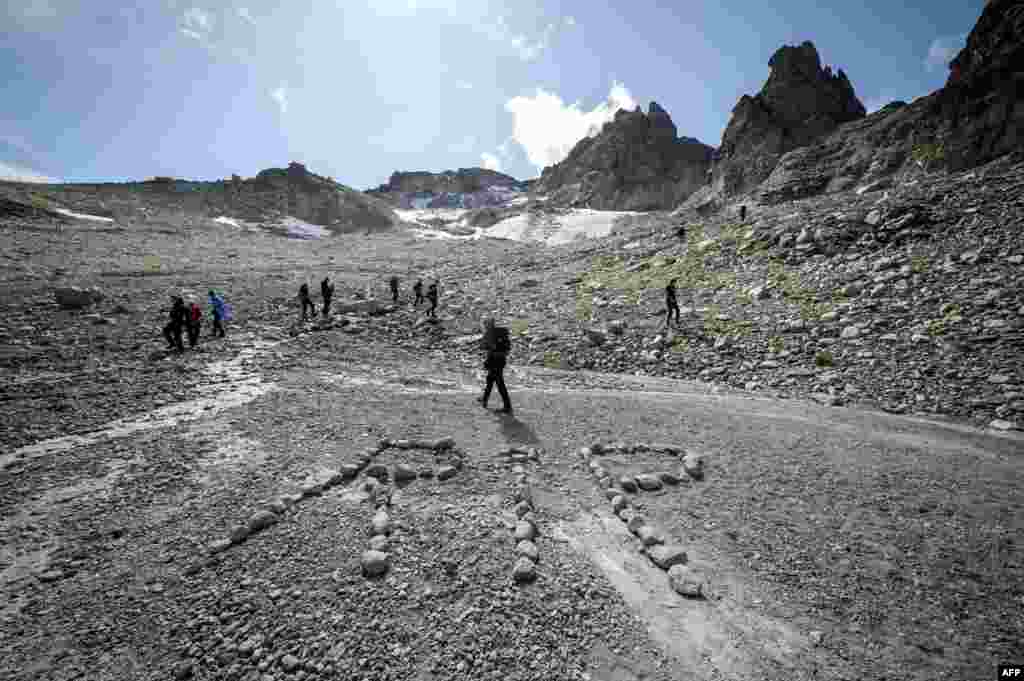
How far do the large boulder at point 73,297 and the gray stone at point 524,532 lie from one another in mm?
24230

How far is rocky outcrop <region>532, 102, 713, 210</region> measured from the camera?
144250 mm

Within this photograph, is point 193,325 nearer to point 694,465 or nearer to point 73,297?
point 73,297

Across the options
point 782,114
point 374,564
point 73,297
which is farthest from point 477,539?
point 782,114

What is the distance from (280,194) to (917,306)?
124 meters

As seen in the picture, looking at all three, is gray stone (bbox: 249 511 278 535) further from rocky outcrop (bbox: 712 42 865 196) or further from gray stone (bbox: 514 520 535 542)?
rocky outcrop (bbox: 712 42 865 196)

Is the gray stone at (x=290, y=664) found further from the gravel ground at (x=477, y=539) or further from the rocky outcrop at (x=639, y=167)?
the rocky outcrop at (x=639, y=167)

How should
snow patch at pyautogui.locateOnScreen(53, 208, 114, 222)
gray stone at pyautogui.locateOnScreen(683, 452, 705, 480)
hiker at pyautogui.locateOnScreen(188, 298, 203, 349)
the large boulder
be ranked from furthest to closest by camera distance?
snow patch at pyautogui.locateOnScreen(53, 208, 114, 222), the large boulder, hiker at pyautogui.locateOnScreen(188, 298, 203, 349), gray stone at pyautogui.locateOnScreen(683, 452, 705, 480)

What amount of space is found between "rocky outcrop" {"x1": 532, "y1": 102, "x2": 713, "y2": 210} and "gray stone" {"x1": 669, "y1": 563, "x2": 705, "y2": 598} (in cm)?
14861

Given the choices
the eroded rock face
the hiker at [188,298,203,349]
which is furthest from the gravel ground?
the eroded rock face

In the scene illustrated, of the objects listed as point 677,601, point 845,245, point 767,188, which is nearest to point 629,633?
point 677,601

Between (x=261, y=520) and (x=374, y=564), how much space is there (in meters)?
1.85

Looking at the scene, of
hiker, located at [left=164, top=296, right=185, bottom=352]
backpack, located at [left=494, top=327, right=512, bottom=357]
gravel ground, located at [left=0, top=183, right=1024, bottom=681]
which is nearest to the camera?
gravel ground, located at [left=0, top=183, right=1024, bottom=681]

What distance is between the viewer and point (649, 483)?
7016 mm

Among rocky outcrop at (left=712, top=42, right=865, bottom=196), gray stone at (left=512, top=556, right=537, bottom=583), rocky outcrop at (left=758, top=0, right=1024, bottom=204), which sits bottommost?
gray stone at (left=512, top=556, right=537, bottom=583)
